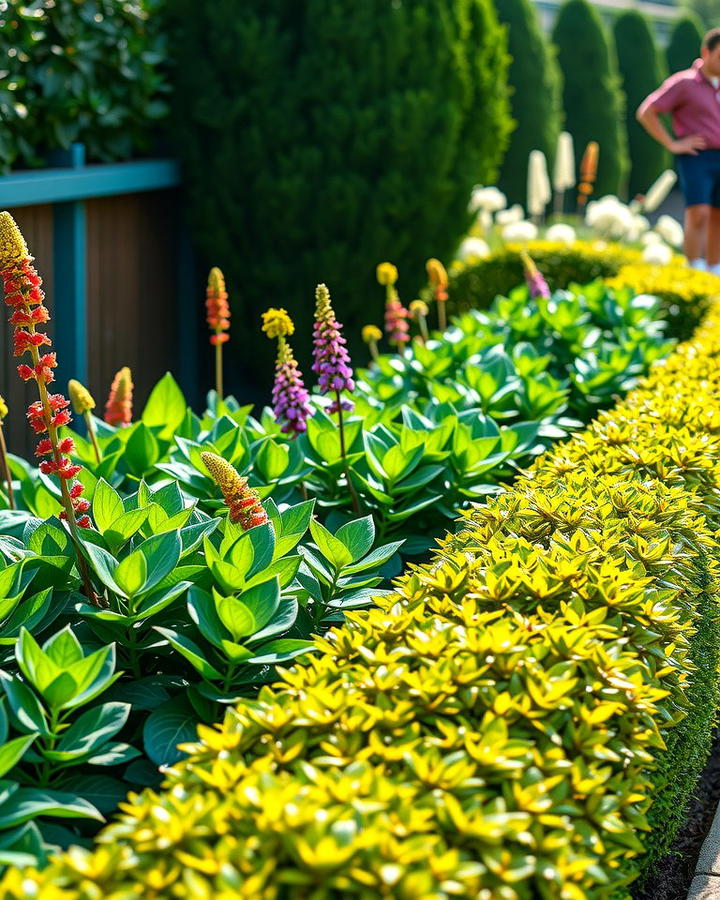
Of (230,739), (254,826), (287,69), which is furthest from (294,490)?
(287,69)

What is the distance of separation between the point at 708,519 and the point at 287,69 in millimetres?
4564

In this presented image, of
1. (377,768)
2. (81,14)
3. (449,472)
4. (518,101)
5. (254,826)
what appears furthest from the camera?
(518,101)

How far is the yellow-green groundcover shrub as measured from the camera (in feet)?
5.37

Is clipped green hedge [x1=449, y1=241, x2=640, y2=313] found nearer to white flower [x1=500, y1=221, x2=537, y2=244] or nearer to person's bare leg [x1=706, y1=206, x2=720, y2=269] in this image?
white flower [x1=500, y1=221, x2=537, y2=244]

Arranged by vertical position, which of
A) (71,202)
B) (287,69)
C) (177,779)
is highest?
(287,69)

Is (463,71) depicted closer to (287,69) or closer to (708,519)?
(287,69)

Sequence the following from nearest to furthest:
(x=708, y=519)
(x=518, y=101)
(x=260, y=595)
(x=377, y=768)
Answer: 1. (x=377, y=768)
2. (x=260, y=595)
3. (x=708, y=519)
4. (x=518, y=101)

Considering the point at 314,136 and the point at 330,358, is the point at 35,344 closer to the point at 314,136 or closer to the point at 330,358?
the point at 330,358

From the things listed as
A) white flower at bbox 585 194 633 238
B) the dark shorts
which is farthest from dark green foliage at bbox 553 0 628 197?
the dark shorts

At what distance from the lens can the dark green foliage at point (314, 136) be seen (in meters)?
6.71

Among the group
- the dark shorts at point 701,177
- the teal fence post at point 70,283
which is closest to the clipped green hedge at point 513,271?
the dark shorts at point 701,177

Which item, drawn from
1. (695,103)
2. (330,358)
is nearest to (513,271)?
(695,103)

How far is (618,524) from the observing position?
2.83 meters

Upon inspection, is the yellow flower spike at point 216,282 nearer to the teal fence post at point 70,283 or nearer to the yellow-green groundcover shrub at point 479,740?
the yellow-green groundcover shrub at point 479,740
